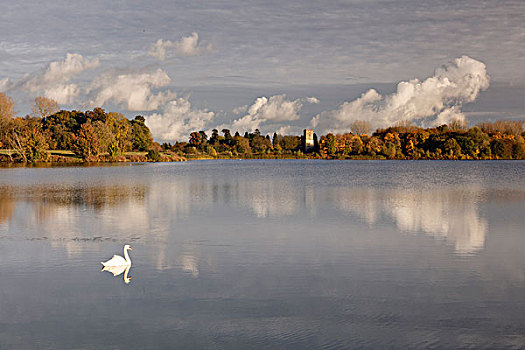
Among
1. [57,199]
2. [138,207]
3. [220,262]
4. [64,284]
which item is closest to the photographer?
[64,284]

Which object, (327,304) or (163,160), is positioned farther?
(163,160)

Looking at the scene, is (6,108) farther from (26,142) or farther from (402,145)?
(402,145)

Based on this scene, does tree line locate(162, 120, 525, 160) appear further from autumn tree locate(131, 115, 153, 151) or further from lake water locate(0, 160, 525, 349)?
lake water locate(0, 160, 525, 349)

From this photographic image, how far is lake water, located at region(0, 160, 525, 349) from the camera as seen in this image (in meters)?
7.60

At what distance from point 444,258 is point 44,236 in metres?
12.2

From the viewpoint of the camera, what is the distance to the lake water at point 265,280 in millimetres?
7598

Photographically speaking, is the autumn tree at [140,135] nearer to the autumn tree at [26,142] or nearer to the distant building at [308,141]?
the autumn tree at [26,142]

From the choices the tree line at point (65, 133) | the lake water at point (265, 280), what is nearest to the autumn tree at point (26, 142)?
the tree line at point (65, 133)

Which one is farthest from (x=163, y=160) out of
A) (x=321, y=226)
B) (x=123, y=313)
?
(x=123, y=313)

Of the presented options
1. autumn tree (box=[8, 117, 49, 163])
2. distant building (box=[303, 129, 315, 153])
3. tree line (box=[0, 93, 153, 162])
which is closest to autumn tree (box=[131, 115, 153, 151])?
tree line (box=[0, 93, 153, 162])

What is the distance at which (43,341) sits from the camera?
7.43 metres

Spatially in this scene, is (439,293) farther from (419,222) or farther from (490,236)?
(419,222)

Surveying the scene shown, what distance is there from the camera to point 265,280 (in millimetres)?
10469

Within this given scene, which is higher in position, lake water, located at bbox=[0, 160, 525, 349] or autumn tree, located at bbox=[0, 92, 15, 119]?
autumn tree, located at bbox=[0, 92, 15, 119]
